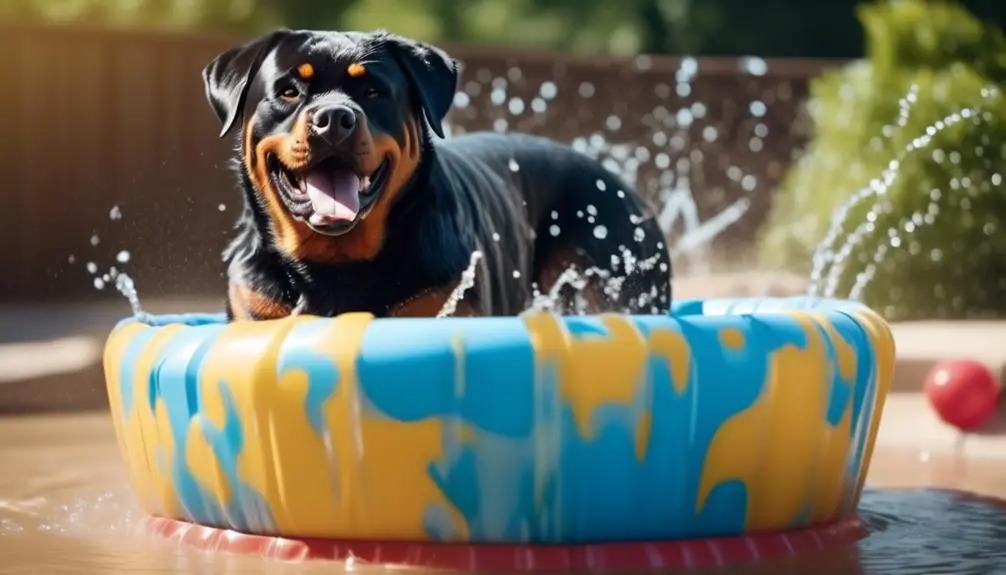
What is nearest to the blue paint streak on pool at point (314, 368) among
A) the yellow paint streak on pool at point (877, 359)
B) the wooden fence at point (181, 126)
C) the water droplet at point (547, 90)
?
the yellow paint streak on pool at point (877, 359)

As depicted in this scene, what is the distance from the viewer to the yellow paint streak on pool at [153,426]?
3717 millimetres

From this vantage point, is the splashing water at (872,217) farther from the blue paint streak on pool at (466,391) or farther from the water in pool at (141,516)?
the blue paint streak on pool at (466,391)

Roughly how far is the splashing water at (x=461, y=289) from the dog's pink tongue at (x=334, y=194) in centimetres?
34

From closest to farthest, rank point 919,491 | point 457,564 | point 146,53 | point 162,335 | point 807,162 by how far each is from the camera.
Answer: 1. point 457,564
2. point 162,335
3. point 919,491
4. point 807,162
5. point 146,53

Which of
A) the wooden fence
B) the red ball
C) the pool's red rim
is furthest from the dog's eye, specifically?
the wooden fence

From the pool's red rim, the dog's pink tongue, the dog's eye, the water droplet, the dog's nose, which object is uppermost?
the dog's eye

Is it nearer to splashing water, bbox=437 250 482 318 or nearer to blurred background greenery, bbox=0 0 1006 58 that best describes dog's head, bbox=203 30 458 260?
splashing water, bbox=437 250 482 318

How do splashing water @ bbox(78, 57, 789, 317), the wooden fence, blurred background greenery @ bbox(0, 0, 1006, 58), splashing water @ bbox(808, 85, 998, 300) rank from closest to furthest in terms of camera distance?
splashing water @ bbox(808, 85, 998, 300) → the wooden fence → splashing water @ bbox(78, 57, 789, 317) → blurred background greenery @ bbox(0, 0, 1006, 58)

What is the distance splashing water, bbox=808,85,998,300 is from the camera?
7.87 m

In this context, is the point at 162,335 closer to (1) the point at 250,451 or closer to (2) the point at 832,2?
(1) the point at 250,451

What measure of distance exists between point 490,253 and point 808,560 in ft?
4.52

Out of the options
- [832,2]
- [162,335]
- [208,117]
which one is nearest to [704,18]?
[832,2]

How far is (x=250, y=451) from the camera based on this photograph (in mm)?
3502

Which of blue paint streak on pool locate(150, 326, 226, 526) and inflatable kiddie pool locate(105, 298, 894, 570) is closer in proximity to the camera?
inflatable kiddie pool locate(105, 298, 894, 570)
